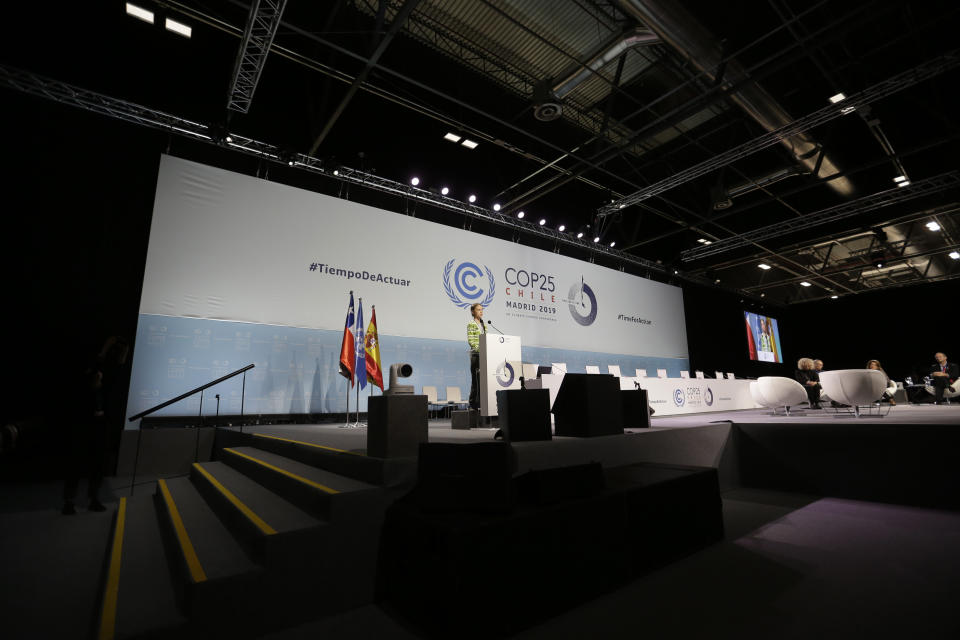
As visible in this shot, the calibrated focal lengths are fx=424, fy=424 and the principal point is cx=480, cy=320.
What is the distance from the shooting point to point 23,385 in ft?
14.9

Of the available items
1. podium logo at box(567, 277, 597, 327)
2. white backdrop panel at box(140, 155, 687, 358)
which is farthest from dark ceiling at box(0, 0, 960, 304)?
podium logo at box(567, 277, 597, 327)

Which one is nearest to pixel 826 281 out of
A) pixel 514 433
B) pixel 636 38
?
pixel 636 38

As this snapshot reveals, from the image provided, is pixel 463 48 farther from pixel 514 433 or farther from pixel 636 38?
pixel 514 433

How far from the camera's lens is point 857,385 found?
186 inches

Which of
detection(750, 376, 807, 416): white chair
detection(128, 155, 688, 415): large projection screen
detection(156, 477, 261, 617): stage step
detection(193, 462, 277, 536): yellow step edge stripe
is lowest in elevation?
detection(156, 477, 261, 617): stage step

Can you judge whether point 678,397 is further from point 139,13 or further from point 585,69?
point 139,13

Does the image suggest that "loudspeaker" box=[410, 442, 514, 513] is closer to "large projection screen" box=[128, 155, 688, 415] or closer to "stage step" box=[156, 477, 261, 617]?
"stage step" box=[156, 477, 261, 617]

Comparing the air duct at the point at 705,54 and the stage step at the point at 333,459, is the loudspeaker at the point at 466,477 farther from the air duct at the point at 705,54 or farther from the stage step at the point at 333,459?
the air duct at the point at 705,54

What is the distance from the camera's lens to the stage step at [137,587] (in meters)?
1.59

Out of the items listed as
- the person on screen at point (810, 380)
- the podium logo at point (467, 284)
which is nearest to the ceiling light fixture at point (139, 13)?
the podium logo at point (467, 284)

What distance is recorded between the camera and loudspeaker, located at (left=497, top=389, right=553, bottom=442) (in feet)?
10.1

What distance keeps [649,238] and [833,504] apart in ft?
26.3

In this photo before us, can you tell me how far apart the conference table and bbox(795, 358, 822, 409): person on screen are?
1.94m

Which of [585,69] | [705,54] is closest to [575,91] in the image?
[585,69]
